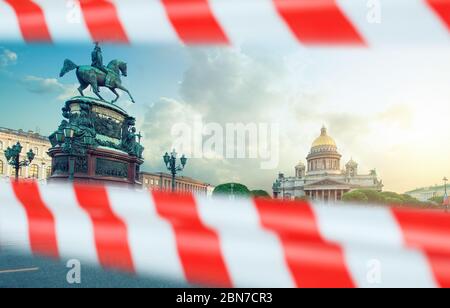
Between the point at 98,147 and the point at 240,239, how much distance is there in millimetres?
9761

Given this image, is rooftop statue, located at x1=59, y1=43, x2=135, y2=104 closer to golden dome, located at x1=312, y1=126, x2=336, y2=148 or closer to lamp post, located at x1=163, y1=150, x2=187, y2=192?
lamp post, located at x1=163, y1=150, x2=187, y2=192

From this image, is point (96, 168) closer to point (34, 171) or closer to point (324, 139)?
point (34, 171)

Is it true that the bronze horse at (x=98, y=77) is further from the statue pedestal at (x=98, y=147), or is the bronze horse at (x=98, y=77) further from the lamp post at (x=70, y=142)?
the lamp post at (x=70, y=142)

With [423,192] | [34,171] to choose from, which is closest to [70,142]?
[423,192]

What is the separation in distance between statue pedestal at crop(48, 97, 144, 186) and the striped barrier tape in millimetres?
6880

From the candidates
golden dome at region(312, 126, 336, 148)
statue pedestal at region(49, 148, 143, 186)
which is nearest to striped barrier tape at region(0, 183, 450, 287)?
golden dome at region(312, 126, 336, 148)

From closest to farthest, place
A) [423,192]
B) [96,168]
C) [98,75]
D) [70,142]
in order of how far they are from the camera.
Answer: [423,192]
[70,142]
[96,168]
[98,75]

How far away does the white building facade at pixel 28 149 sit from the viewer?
15.2 m

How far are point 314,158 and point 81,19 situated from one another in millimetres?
40585

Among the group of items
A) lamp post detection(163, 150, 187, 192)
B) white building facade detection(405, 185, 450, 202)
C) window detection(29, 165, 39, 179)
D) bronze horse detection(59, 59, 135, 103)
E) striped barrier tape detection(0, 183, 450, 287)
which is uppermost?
bronze horse detection(59, 59, 135, 103)

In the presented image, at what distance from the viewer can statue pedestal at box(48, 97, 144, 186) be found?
10.8 metres

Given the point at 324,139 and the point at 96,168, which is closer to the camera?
the point at 96,168

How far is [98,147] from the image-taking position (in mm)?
11266
